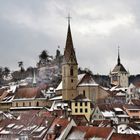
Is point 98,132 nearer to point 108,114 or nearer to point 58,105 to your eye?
point 108,114

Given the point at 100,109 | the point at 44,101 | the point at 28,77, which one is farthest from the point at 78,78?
the point at 28,77

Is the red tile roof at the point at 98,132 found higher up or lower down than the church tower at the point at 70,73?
lower down

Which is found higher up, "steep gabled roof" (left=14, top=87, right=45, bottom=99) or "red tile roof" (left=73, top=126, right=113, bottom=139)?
"steep gabled roof" (left=14, top=87, right=45, bottom=99)

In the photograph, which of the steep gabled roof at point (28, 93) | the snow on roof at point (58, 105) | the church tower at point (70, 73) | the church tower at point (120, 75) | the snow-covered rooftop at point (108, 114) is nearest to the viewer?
the snow-covered rooftop at point (108, 114)

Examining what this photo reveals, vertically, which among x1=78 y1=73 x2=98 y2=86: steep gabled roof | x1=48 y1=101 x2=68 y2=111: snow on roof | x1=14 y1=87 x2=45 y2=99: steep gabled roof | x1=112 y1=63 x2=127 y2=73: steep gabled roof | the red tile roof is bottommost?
the red tile roof

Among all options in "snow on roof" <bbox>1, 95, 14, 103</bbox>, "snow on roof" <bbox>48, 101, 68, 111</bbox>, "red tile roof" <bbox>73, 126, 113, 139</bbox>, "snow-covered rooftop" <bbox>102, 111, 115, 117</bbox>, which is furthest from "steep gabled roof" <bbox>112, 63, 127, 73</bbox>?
"red tile roof" <bbox>73, 126, 113, 139</bbox>

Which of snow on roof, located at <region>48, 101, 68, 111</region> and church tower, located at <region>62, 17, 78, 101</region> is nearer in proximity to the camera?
snow on roof, located at <region>48, 101, 68, 111</region>

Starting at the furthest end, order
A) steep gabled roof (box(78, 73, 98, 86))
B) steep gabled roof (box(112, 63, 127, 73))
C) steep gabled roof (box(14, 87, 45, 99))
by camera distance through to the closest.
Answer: steep gabled roof (box(112, 63, 127, 73)) → steep gabled roof (box(14, 87, 45, 99)) → steep gabled roof (box(78, 73, 98, 86))

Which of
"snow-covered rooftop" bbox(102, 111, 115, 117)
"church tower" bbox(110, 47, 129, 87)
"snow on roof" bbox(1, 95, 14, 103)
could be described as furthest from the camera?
"church tower" bbox(110, 47, 129, 87)

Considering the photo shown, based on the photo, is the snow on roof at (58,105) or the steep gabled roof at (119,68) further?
the steep gabled roof at (119,68)

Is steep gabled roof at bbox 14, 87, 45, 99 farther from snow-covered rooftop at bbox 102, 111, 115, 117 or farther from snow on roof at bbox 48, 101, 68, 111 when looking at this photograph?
snow-covered rooftop at bbox 102, 111, 115, 117

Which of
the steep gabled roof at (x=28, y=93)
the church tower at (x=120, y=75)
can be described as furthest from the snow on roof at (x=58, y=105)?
the church tower at (x=120, y=75)

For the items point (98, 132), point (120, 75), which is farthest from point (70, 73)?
point (120, 75)

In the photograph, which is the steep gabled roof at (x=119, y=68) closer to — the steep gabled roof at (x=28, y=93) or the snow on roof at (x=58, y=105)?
the steep gabled roof at (x=28, y=93)
